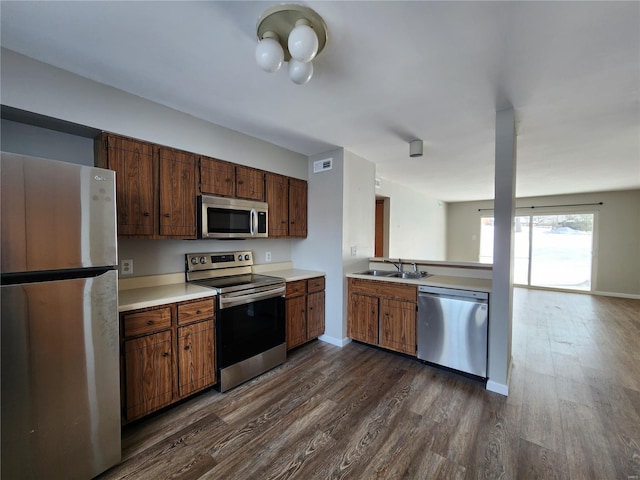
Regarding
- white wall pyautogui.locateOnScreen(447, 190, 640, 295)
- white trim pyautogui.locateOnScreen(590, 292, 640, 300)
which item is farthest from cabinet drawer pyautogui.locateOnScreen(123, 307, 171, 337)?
white trim pyautogui.locateOnScreen(590, 292, 640, 300)

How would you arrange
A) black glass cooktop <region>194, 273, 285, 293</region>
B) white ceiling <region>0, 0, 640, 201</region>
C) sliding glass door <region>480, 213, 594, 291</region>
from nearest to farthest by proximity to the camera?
white ceiling <region>0, 0, 640, 201</region>, black glass cooktop <region>194, 273, 285, 293</region>, sliding glass door <region>480, 213, 594, 291</region>

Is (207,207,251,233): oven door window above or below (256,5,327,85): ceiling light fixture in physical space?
below

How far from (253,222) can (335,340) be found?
1.76m

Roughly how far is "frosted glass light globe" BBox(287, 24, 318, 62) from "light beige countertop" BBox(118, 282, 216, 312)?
1.79 metres

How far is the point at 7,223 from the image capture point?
1177 millimetres

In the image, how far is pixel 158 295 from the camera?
2.00 m

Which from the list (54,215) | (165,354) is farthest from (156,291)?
(54,215)

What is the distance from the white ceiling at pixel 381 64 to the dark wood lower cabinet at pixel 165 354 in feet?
5.41

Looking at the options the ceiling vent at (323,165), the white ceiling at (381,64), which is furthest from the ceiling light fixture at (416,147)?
the ceiling vent at (323,165)

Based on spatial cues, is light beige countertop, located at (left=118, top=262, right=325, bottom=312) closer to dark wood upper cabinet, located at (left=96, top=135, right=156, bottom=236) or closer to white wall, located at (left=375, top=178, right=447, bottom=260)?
dark wood upper cabinet, located at (left=96, top=135, right=156, bottom=236)

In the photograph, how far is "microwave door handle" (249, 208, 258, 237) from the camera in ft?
9.23

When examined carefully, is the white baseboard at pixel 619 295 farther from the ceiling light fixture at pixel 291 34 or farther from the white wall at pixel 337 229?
the ceiling light fixture at pixel 291 34

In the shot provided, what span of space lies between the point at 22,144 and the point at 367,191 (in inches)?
130

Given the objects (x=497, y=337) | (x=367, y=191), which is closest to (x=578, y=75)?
(x=497, y=337)
